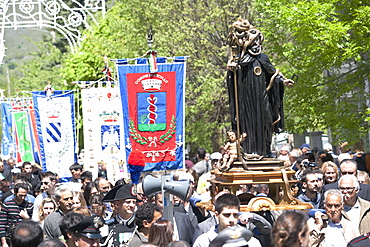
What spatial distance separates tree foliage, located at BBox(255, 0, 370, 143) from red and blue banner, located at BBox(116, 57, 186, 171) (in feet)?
16.3

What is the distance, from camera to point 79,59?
36094 millimetres

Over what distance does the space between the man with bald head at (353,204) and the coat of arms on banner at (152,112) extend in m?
4.90

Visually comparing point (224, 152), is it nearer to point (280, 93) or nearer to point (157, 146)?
point (280, 93)

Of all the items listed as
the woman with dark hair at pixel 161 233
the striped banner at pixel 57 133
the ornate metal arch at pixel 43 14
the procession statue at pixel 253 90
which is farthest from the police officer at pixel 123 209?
the ornate metal arch at pixel 43 14

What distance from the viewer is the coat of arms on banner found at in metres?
13.7

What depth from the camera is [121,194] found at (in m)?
9.84

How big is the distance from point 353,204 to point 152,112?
519 centimetres

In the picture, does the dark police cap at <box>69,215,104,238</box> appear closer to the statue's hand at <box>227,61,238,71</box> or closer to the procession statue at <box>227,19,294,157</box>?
the procession statue at <box>227,19,294,157</box>

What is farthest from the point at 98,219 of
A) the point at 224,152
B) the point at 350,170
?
the point at 350,170

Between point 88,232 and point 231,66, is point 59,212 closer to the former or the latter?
point 88,232

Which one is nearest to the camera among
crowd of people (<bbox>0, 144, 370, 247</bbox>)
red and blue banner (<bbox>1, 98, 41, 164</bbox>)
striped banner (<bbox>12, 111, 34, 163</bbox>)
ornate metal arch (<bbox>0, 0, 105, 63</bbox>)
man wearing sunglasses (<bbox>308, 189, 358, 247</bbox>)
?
crowd of people (<bbox>0, 144, 370, 247</bbox>)

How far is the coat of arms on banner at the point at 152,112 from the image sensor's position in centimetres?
1366

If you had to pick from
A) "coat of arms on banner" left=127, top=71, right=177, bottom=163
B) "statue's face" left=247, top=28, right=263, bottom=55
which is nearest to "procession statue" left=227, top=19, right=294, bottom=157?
"statue's face" left=247, top=28, right=263, bottom=55

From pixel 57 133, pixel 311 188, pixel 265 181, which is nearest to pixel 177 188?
pixel 265 181
